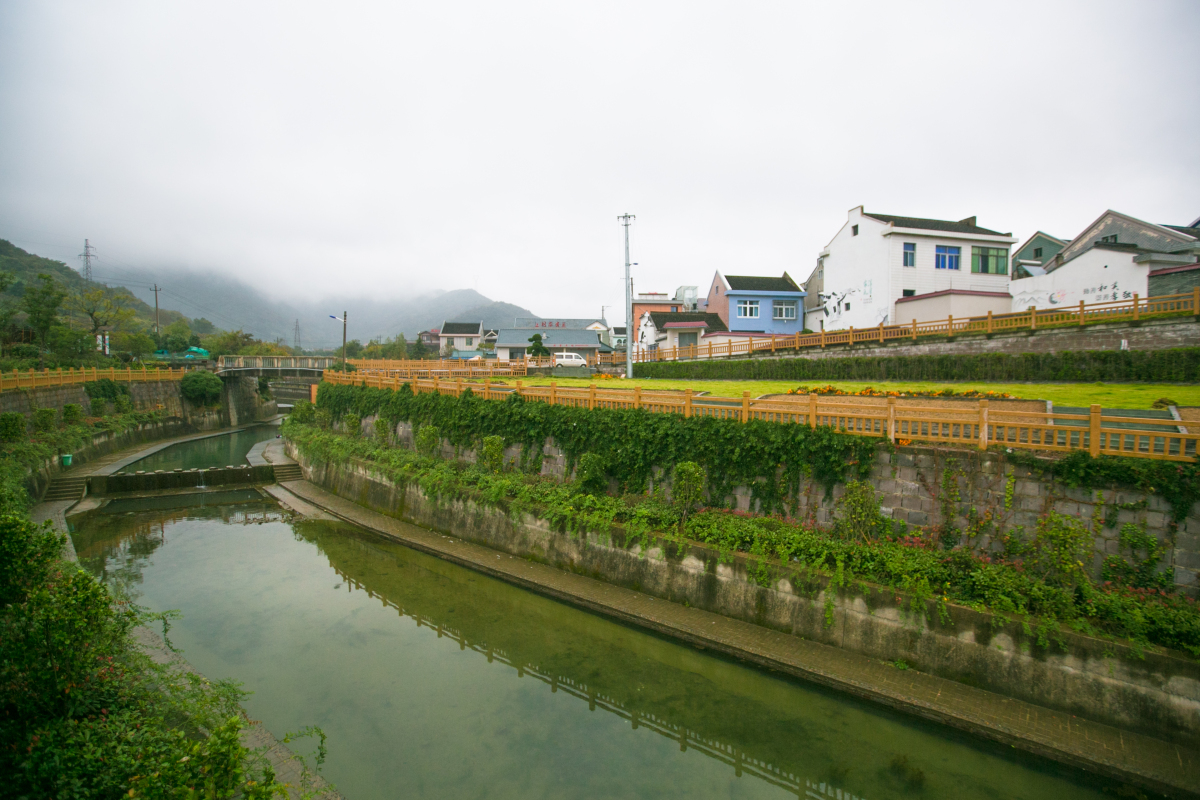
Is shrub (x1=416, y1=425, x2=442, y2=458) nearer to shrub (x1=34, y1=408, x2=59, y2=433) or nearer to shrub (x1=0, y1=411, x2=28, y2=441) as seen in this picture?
shrub (x1=0, y1=411, x2=28, y2=441)

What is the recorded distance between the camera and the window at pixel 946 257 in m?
27.9

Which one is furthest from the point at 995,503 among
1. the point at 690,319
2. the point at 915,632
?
the point at 690,319

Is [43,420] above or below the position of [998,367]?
below

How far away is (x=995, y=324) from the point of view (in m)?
18.7

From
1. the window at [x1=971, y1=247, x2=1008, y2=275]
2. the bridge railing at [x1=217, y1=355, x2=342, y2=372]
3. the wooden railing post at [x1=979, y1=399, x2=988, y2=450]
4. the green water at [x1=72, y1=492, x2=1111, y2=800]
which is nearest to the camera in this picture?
the green water at [x1=72, y1=492, x2=1111, y2=800]

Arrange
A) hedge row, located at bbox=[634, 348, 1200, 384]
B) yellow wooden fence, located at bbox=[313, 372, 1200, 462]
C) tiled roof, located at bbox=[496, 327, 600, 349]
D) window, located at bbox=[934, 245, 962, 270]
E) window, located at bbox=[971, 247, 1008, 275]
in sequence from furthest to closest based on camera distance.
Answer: tiled roof, located at bbox=[496, 327, 600, 349], window, located at bbox=[971, 247, 1008, 275], window, located at bbox=[934, 245, 962, 270], hedge row, located at bbox=[634, 348, 1200, 384], yellow wooden fence, located at bbox=[313, 372, 1200, 462]

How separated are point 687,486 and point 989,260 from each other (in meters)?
26.9

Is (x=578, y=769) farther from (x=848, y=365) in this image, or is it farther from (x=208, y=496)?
(x=208, y=496)

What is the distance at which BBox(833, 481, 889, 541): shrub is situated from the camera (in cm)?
940

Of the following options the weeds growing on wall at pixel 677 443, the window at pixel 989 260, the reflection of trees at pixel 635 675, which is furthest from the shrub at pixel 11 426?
the window at pixel 989 260

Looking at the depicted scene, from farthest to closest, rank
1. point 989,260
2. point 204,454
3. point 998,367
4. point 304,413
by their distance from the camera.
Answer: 1. point 204,454
2. point 304,413
3. point 989,260
4. point 998,367

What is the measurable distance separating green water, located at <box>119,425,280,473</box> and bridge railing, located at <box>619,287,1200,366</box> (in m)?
26.8

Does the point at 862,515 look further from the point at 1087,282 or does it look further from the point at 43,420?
the point at 43,420

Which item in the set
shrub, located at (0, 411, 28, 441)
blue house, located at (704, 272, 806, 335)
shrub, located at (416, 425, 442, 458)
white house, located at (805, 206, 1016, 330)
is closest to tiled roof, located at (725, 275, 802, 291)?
blue house, located at (704, 272, 806, 335)
